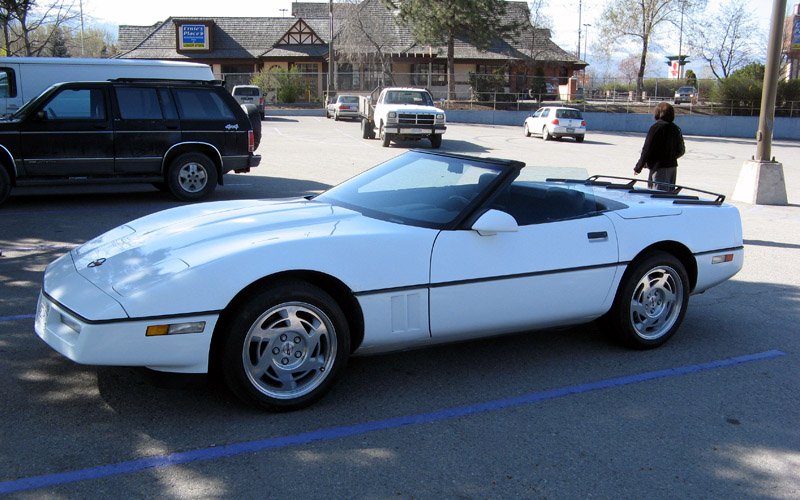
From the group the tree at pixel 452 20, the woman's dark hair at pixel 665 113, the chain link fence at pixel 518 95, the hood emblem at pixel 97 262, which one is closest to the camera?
the hood emblem at pixel 97 262

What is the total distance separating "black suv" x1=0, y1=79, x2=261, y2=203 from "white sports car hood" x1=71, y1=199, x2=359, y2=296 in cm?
655

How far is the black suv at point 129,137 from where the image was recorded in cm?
1063

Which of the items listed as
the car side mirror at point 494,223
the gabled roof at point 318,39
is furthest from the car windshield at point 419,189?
the gabled roof at point 318,39

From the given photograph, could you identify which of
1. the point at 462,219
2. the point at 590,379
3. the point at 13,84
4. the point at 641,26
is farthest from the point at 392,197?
the point at 641,26

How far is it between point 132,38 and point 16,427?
6244 cm

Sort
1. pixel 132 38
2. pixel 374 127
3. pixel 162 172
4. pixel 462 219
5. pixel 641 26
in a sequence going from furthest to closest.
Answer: pixel 132 38 → pixel 641 26 → pixel 374 127 → pixel 162 172 → pixel 462 219

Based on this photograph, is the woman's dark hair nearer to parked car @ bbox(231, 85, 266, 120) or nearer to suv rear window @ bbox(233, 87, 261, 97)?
parked car @ bbox(231, 85, 266, 120)

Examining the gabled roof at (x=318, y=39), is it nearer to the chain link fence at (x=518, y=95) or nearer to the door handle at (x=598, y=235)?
the chain link fence at (x=518, y=95)

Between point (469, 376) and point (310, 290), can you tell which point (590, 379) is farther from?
point (310, 290)

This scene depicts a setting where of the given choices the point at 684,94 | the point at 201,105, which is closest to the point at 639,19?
the point at 684,94

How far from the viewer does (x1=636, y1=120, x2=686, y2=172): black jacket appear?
917 centimetres

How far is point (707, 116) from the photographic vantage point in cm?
4338

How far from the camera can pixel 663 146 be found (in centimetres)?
920

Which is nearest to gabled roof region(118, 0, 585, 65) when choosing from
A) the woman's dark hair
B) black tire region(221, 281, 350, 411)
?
the woman's dark hair
